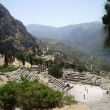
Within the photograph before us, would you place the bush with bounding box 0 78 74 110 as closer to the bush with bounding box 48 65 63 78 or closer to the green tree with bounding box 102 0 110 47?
the green tree with bounding box 102 0 110 47

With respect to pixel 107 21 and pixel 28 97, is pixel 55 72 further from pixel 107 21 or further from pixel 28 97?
pixel 107 21

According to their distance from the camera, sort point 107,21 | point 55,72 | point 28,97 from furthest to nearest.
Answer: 1. point 55,72
2. point 28,97
3. point 107,21

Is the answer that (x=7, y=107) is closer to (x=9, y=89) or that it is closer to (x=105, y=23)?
(x=9, y=89)

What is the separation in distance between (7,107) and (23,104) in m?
3.00

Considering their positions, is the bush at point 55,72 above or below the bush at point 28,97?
below

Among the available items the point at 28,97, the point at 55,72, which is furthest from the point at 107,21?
the point at 55,72

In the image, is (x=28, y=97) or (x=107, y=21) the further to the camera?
(x=28, y=97)

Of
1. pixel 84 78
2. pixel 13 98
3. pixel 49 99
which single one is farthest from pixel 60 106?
pixel 84 78

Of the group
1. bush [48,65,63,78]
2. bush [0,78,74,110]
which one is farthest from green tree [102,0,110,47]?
bush [48,65,63,78]

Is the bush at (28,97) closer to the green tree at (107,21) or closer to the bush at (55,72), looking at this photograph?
the green tree at (107,21)

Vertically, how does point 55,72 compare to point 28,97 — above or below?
below

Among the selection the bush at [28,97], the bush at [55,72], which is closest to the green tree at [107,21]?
the bush at [28,97]

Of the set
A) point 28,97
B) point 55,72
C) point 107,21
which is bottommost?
point 55,72

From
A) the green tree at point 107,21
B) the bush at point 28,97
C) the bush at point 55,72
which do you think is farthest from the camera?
the bush at point 55,72
